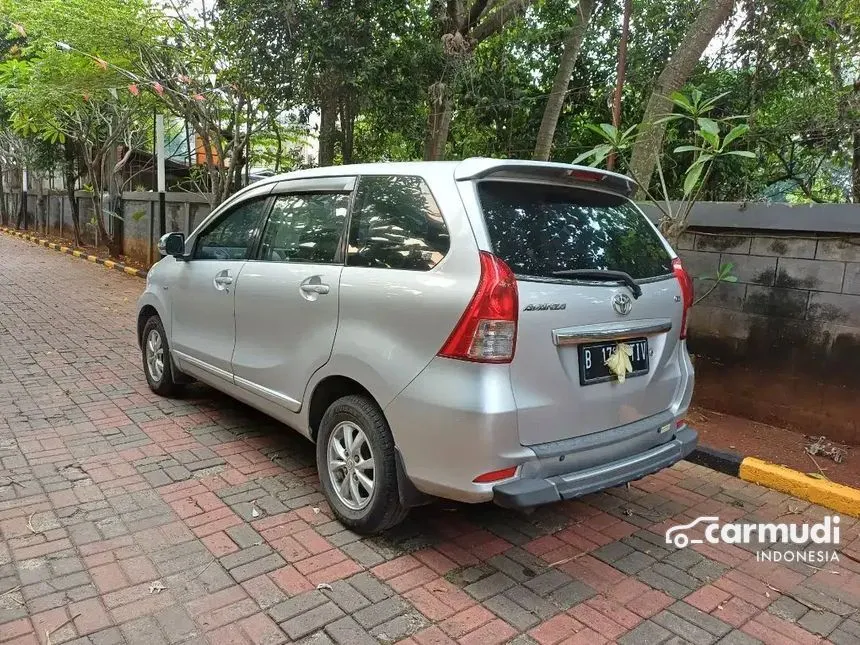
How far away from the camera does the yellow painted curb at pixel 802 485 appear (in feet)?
11.9

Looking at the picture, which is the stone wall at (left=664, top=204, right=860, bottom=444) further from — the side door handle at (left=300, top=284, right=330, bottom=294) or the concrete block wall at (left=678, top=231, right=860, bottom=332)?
the side door handle at (left=300, top=284, right=330, bottom=294)

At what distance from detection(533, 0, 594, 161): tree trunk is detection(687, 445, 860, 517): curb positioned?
458 cm

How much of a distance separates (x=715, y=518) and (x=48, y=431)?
4.21 m

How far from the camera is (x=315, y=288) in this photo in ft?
10.7

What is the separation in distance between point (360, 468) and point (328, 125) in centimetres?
649

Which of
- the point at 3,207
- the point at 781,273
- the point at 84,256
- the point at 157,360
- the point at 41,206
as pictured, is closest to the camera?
the point at 781,273

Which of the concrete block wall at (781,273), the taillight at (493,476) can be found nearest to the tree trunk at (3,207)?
the concrete block wall at (781,273)

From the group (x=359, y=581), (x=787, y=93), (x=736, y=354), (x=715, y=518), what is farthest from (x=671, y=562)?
(x=787, y=93)

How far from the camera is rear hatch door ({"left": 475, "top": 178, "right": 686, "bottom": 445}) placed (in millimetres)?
2588

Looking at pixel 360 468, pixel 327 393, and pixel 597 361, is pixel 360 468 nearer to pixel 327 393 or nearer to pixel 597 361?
pixel 327 393

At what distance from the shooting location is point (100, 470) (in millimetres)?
3746

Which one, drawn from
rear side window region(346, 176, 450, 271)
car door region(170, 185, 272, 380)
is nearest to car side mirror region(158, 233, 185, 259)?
car door region(170, 185, 272, 380)

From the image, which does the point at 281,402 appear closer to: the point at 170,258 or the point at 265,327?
the point at 265,327
